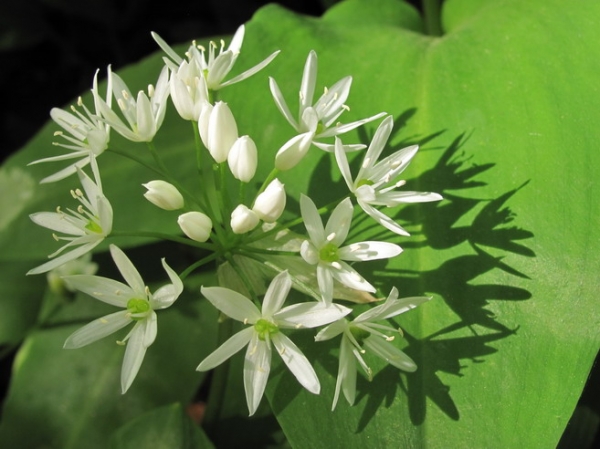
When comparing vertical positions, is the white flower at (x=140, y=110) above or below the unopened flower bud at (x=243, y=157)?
below

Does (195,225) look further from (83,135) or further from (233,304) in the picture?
(83,135)

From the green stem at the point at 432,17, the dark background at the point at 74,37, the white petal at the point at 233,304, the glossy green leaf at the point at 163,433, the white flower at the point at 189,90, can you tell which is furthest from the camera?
the dark background at the point at 74,37

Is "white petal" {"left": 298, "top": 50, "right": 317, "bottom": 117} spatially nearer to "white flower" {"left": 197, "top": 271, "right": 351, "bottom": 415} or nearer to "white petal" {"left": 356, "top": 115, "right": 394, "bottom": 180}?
"white petal" {"left": 356, "top": 115, "right": 394, "bottom": 180}

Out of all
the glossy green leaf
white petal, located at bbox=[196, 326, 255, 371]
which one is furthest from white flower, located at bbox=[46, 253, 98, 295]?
white petal, located at bbox=[196, 326, 255, 371]

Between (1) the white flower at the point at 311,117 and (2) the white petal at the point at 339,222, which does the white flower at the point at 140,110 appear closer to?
(1) the white flower at the point at 311,117

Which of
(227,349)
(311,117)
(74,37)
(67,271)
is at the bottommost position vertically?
(67,271)

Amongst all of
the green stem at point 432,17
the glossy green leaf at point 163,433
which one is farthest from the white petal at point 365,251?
the green stem at point 432,17

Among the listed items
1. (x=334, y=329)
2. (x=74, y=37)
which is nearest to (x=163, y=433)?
(x=334, y=329)
